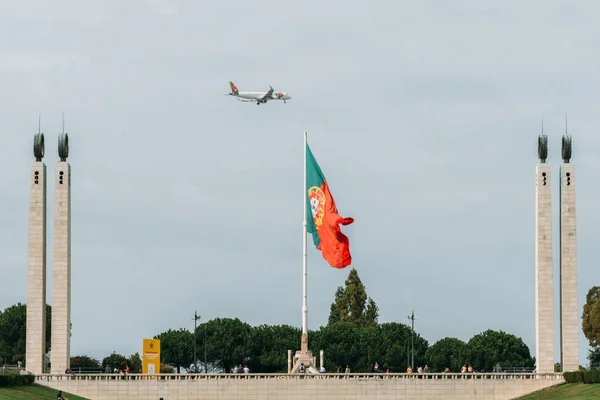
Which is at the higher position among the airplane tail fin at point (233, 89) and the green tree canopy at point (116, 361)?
the airplane tail fin at point (233, 89)

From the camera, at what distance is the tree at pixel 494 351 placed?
122 m

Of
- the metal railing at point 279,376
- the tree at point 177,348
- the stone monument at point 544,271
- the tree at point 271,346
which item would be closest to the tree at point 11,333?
the tree at point 177,348

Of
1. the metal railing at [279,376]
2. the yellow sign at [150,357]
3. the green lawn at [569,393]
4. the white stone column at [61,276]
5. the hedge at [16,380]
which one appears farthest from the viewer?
the white stone column at [61,276]

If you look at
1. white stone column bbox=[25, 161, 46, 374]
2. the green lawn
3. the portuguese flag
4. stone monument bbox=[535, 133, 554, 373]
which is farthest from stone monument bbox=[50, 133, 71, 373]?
stone monument bbox=[535, 133, 554, 373]

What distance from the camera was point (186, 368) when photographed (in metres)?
125

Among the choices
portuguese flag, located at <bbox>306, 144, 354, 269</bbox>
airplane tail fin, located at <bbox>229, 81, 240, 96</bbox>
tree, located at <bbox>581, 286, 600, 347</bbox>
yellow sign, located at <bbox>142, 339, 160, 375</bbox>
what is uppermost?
airplane tail fin, located at <bbox>229, 81, 240, 96</bbox>

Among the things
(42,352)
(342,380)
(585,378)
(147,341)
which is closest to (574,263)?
(585,378)

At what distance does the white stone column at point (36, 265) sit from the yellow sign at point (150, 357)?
660 centimetres

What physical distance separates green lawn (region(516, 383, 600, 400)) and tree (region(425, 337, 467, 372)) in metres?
41.4

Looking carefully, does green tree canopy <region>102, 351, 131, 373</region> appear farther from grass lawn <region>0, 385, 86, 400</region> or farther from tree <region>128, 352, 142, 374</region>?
grass lawn <region>0, 385, 86, 400</region>

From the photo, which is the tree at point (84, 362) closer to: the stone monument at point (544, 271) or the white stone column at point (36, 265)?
the white stone column at point (36, 265)

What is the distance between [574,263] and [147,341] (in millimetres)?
26169

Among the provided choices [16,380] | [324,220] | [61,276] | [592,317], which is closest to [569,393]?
[324,220]

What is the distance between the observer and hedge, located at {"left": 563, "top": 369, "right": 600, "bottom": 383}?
247 feet
